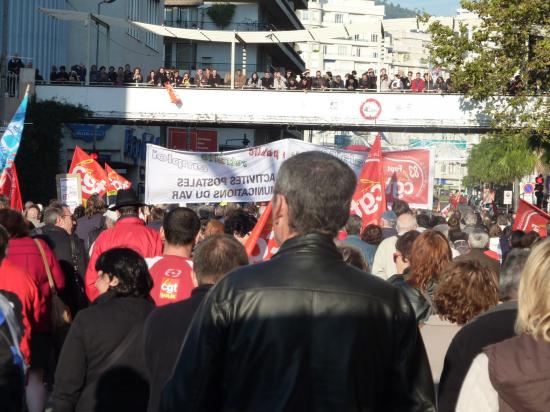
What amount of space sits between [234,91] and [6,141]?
28.9 m

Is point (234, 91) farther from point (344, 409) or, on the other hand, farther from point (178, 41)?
point (344, 409)

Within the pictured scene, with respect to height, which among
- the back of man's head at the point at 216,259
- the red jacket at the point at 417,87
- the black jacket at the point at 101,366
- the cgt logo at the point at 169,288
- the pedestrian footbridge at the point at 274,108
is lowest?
the black jacket at the point at 101,366

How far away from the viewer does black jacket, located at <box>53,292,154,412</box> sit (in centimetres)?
587

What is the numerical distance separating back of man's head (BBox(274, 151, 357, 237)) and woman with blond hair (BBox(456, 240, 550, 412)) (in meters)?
0.70

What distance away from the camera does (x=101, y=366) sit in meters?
5.94

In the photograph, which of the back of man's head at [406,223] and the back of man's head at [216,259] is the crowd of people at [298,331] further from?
the back of man's head at [406,223]

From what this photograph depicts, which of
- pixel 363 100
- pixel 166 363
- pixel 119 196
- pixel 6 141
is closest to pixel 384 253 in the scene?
pixel 119 196

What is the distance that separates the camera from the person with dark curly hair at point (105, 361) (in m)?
5.87

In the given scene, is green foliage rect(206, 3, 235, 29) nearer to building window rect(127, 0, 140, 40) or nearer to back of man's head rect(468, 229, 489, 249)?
building window rect(127, 0, 140, 40)

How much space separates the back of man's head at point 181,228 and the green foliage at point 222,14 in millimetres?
66888

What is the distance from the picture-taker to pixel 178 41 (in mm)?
76375

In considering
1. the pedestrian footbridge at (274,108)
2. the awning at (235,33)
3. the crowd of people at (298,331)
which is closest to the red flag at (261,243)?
the crowd of people at (298,331)

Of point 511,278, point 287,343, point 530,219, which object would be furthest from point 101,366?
point 530,219

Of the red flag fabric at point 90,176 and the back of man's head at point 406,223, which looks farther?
the red flag fabric at point 90,176
